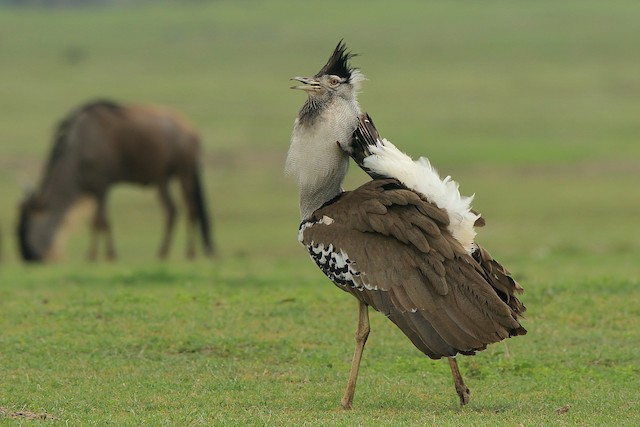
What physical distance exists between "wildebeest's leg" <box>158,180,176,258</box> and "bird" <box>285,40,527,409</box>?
35.4 ft

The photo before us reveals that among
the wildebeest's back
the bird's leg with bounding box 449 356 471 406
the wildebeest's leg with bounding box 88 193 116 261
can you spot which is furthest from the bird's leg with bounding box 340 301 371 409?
the wildebeest's back

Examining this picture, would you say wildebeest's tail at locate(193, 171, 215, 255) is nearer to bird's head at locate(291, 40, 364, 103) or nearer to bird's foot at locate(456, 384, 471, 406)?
bird's head at locate(291, 40, 364, 103)

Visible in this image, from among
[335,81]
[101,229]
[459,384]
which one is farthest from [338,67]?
[101,229]

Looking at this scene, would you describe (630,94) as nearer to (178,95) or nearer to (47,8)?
(178,95)

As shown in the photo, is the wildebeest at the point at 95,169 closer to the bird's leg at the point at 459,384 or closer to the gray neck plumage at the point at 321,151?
the gray neck plumage at the point at 321,151

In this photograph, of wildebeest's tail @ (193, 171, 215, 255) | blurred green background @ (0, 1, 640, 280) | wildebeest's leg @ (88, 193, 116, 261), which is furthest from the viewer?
blurred green background @ (0, 1, 640, 280)

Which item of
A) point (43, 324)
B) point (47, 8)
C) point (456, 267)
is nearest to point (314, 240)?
point (456, 267)

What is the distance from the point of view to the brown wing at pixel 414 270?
6777 millimetres

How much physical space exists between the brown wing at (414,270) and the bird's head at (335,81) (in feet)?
2.39

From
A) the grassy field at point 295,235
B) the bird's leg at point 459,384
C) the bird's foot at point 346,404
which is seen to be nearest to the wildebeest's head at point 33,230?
the grassy field at point 295,235

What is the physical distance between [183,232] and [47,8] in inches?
2338

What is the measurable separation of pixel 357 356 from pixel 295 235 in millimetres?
12596

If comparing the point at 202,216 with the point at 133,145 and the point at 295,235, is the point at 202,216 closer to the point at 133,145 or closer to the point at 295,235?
the point at 133,145

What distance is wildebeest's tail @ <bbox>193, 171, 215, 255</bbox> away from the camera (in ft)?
60.3
